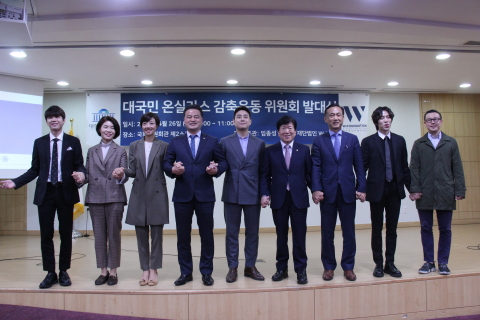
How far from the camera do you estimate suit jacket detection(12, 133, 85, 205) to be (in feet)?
9.71

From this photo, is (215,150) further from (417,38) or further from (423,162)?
(417,38)

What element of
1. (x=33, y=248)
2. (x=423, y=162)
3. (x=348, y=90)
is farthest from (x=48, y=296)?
(x=348, y=90)

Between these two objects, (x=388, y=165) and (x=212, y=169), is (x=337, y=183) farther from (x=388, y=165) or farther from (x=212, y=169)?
(x=212, y=169)

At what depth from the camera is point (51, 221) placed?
3.01 meters

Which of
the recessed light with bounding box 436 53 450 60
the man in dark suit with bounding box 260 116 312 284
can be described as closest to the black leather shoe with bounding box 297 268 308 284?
the man in dark suit with bounding box 260 116 312 284

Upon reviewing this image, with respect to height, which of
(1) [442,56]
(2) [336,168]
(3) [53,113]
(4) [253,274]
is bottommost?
(4) [253,274]

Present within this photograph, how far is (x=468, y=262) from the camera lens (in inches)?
146

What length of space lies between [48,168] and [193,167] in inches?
47.3

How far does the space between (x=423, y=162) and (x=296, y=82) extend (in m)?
3.19

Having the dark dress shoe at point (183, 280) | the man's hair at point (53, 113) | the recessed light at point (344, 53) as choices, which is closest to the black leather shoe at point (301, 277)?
the dark dress shoe at point (183, 280)

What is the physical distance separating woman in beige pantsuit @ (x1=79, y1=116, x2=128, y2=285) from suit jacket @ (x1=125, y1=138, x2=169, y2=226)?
0.37ft

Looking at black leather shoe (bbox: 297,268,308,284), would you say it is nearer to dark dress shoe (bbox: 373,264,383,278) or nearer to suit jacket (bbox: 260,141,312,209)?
suit jacket (bbox: 260,141,312,209)

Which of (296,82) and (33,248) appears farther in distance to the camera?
(296,82)

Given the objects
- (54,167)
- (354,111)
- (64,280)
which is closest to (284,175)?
(54,167)
